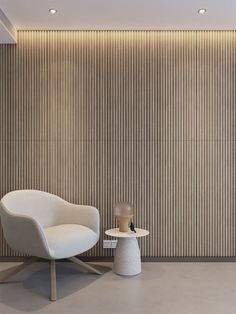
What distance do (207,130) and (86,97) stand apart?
4.77 ft

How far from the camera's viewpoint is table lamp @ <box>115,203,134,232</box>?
3.54 m

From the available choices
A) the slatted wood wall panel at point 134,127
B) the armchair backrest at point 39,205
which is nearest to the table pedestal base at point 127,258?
the slatted wood wall panel at point 134,127

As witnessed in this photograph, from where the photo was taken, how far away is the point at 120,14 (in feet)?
11.3

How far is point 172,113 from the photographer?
390 cm

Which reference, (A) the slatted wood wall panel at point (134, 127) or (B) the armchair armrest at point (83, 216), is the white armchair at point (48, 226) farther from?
(A) the slatted wood wall panel at point (134, 127)

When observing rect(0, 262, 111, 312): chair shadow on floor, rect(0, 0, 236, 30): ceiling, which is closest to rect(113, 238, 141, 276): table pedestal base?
rect(0, 262, 111, 312): chair shadow on floor

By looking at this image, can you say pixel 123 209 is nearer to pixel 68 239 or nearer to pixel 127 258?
pixel 127 258

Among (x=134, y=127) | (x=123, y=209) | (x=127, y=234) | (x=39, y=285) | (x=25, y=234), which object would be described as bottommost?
(x=39, y=285)

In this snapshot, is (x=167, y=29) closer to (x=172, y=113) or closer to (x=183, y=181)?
(x=172, y=113)

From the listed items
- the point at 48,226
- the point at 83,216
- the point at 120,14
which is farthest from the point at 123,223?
the point at 120,14

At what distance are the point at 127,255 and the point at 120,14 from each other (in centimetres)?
247

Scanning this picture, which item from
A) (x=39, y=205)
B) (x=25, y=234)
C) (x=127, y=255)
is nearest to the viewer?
(x=25, y=234)

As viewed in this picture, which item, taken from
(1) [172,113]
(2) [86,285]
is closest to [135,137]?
(1) [172,113]

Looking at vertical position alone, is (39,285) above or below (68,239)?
below
